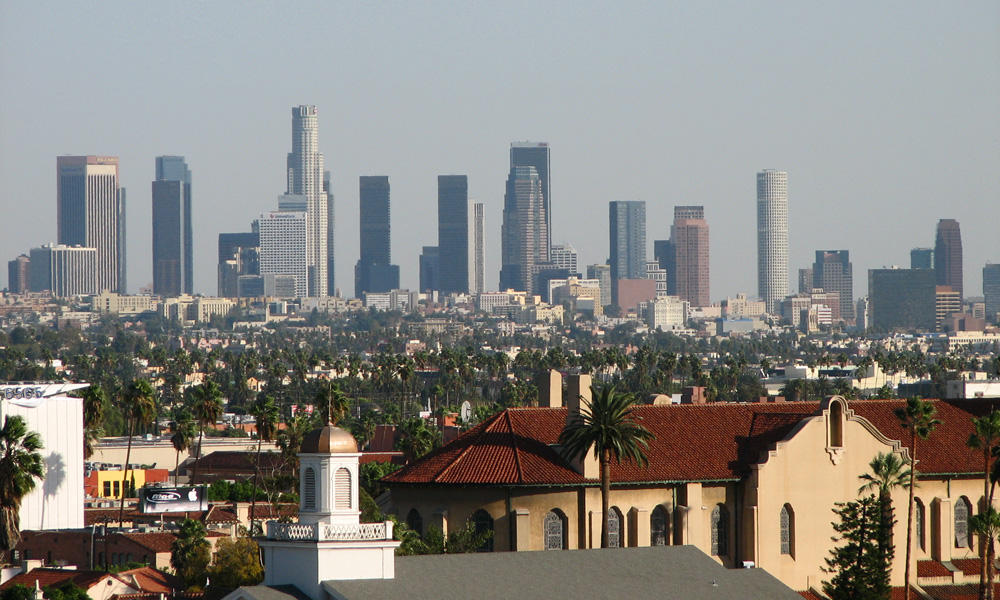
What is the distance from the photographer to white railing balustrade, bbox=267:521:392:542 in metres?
52.9

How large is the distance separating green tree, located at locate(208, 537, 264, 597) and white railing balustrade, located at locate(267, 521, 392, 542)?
25741mm

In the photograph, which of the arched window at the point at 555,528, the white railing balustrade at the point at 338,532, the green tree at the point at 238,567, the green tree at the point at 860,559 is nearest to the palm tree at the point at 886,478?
the green tree at the point at 860,559

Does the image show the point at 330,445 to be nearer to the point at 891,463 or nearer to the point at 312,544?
the point at 312,544

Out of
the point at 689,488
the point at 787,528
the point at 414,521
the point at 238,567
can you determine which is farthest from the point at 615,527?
the point at 238,567

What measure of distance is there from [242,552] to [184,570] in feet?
37.6

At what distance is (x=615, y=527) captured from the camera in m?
78.4

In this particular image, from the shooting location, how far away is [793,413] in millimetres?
82688

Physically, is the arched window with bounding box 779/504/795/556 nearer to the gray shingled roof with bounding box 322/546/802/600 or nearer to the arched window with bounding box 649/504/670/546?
the arched window with bounding box 649/504/670/546

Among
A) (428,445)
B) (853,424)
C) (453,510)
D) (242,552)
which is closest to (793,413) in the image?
(853,424)

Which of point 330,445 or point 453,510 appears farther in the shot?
point 453,510

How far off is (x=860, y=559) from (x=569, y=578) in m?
19.1

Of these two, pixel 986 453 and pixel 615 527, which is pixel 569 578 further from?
pixel 986 453

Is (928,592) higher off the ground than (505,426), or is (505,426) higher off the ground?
(505,426)

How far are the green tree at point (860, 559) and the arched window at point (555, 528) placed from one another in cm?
909
